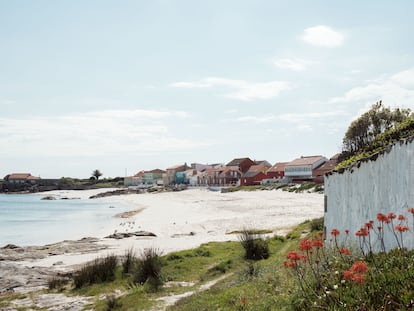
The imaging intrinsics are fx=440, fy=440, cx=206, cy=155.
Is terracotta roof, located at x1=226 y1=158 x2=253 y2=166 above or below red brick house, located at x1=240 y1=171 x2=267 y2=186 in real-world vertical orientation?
above

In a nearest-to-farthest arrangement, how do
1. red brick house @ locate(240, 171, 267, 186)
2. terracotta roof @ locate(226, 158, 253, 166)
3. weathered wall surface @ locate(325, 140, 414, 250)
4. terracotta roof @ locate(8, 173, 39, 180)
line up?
weathered wall surface @ locate(325, 140, 414, 250) → red brick house @ locate(240, 171, 267, 186) → terracotta roof @ locate(226, 158, 253, 166) → terracotta roof @ locate(8, 173, 39, 180)

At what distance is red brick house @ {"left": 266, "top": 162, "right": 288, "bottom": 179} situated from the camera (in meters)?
83.6

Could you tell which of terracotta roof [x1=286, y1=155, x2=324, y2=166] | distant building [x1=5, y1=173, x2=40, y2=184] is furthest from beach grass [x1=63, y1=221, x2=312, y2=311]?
distant building [x1=5, y1=173, x2=40, y2=184]

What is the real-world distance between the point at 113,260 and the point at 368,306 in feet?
33.5

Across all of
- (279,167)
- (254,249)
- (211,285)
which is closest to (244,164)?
(279,167)

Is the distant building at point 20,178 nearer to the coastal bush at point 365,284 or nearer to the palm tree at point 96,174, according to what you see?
the palm tree at point 96,174

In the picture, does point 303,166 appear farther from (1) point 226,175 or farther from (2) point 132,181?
(2) point 132,181

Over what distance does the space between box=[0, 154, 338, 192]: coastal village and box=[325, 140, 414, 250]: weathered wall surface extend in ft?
157

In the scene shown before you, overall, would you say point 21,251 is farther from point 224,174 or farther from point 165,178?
point 165,178

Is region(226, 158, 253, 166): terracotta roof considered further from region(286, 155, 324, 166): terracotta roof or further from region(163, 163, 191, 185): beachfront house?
region(163, 163, 191, 185): beachfront house

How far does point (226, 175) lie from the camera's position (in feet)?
315

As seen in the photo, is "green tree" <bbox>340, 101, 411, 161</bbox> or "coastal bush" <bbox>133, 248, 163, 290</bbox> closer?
"coastal bush" <bbox>133, 248, 163, 290</bbox>

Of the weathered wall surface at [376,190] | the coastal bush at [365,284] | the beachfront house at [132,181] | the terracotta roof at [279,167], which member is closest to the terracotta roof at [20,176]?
the beachfront house at [132,181]

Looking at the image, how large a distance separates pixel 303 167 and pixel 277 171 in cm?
848
